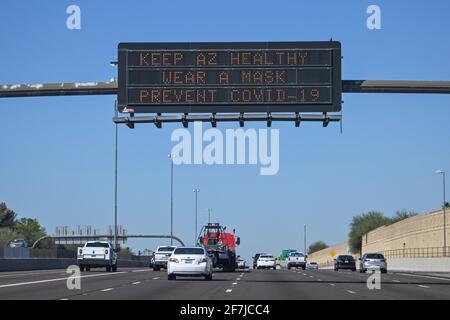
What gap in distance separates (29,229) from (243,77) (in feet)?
427

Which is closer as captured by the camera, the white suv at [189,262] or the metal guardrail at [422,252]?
the white suv at [189,262]

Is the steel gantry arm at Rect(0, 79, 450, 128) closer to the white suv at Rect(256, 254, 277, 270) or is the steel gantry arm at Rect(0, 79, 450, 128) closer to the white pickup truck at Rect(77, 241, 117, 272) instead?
the white pickup truck at Rect(77, 241, 117, 272)

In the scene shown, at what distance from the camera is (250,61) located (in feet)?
118

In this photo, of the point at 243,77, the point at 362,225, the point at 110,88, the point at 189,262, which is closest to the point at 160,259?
the point at 189,262

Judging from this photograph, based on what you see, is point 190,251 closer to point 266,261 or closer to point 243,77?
point 243,77

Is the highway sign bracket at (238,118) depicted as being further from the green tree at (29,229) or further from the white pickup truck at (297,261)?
the green tree at (29,229)

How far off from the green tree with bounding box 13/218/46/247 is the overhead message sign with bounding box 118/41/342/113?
11406 cm

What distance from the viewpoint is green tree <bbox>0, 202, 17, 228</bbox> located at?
16050 centimetres

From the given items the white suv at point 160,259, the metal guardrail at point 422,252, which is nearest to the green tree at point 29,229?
the metal guardrail at point 422,252

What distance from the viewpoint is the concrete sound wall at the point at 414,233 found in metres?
89.4

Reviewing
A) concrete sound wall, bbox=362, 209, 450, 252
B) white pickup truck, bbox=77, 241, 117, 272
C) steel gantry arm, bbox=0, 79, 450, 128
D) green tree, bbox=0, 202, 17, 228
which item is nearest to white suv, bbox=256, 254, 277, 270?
concrete sound wall, bbox=362, 209, 450, 252

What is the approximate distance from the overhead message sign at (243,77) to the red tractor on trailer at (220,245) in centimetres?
2546

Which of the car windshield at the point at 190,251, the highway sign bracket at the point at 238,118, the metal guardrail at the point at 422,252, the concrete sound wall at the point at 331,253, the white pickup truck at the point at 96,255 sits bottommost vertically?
the concrete sound wall at the point at 331,253

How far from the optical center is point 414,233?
3954 inches
